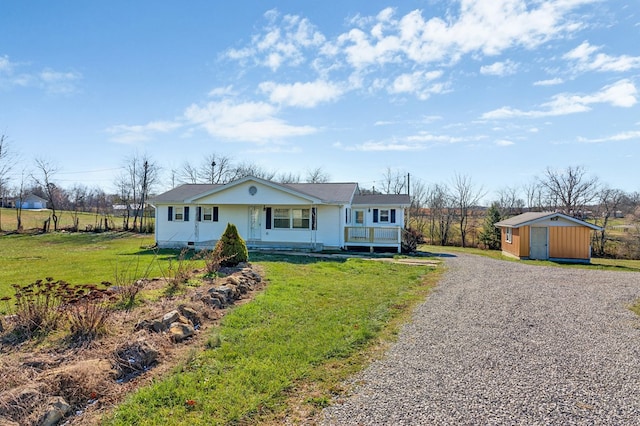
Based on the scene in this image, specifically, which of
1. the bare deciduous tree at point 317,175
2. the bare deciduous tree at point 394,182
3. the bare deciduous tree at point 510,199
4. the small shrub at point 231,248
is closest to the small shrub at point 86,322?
the small shrub at point 231,248

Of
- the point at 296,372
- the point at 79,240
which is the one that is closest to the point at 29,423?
the point at 296,372

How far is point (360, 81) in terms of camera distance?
14812 mm

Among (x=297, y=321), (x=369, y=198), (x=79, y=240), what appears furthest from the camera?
(x=79, y=240)

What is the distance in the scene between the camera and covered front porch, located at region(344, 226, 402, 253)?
2073 centimetres

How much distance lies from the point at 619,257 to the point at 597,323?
2681 cm

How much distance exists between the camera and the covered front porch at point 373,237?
68.0 feet

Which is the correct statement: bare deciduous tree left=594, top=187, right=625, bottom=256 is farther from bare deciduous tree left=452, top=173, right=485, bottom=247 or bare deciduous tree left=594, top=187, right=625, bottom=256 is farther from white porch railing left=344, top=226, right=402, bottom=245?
white porch railing left=344, top=226, right=402, bottom=245

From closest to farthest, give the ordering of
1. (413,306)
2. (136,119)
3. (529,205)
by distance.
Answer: (413,306) → (136,119) → (529,205)

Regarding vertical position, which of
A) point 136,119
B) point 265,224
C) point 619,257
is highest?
point 136,119

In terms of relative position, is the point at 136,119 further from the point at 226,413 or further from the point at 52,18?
the point at 226,413

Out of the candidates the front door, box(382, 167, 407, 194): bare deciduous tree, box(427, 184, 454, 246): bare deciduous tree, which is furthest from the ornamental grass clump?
box(382, 167, 407, 194): bare deciduous tree

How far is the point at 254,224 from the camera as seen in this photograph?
21219 millimetres

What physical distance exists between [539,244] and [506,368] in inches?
757

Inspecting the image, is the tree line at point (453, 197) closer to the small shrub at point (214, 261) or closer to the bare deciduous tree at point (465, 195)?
the bare deciduous tree at point (465, 195)
